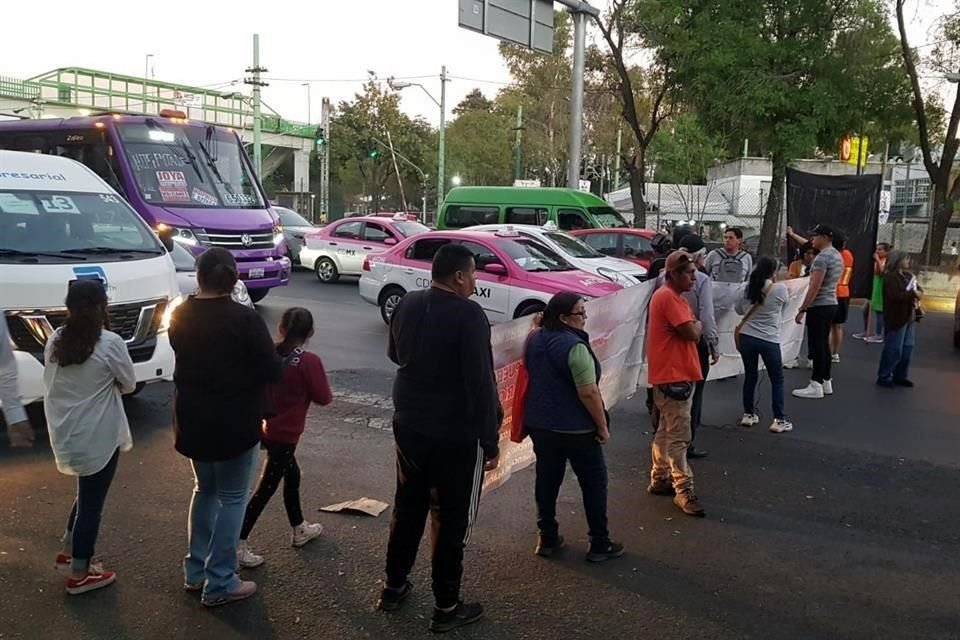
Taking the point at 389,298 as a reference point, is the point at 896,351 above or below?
below

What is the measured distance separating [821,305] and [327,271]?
39.5 feet

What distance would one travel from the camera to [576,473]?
4648 millimetres

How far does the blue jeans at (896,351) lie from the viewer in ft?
30.6

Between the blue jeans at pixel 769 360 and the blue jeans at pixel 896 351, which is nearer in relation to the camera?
the blue jeans at pixel 769 360

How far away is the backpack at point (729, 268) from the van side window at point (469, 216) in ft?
34.8

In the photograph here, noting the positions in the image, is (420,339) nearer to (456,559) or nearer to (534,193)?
(456,559)

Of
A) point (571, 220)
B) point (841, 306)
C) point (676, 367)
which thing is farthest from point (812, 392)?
point (571, 220)

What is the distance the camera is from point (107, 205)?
25.7 feet

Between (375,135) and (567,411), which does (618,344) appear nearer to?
(567,411)

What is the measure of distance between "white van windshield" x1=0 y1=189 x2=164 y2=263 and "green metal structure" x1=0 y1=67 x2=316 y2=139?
22109 mm

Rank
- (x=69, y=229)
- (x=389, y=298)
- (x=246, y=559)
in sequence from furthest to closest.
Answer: (x=389, y=298) → (x=69, y=229) → (x=246, y=559)

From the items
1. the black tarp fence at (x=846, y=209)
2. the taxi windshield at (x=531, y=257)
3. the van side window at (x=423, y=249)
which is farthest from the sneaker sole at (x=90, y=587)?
the black tarp fence at (x=846, y=209)

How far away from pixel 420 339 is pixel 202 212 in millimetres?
10120

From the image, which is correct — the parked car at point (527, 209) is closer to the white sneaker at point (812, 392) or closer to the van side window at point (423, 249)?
the van side window at point (423, 249)
